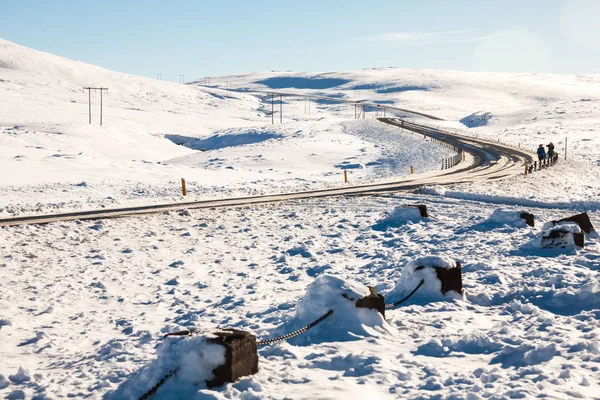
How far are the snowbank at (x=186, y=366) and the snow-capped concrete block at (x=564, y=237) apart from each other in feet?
33.6

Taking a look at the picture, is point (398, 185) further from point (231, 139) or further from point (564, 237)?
point (231, 139)

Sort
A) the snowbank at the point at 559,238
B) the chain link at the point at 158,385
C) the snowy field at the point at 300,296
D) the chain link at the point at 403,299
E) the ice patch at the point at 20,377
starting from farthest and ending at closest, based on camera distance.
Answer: the snowbank at the point at 559,238, the chain link at the point at 403,299, the ice patch at the point at 20,377, the snowy field at the point at 300,296, the chain link at the point at 158,385

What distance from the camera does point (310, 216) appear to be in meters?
22.3

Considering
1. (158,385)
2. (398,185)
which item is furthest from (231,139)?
(158,385)

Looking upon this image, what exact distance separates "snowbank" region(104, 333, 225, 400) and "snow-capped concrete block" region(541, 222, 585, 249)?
33.6ft

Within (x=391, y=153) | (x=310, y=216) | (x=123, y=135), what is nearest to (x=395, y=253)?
(x=310, y=216)

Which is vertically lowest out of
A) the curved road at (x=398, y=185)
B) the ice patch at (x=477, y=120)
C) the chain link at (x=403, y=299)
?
the curved road at (x=398, y=185)

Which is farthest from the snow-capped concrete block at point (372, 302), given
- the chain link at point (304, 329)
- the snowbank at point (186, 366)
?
the snowbank at point (186, 366)

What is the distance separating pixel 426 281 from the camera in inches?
454

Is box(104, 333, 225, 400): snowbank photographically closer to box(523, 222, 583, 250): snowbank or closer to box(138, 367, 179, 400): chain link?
box(138, 367, 179, 400): chain link

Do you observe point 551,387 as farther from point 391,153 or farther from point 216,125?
point 216,125

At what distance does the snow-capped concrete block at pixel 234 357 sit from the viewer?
735cm

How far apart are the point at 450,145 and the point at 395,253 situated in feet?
180

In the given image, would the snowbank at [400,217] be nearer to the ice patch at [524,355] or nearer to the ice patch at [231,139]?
the ice patch at [524,355]
